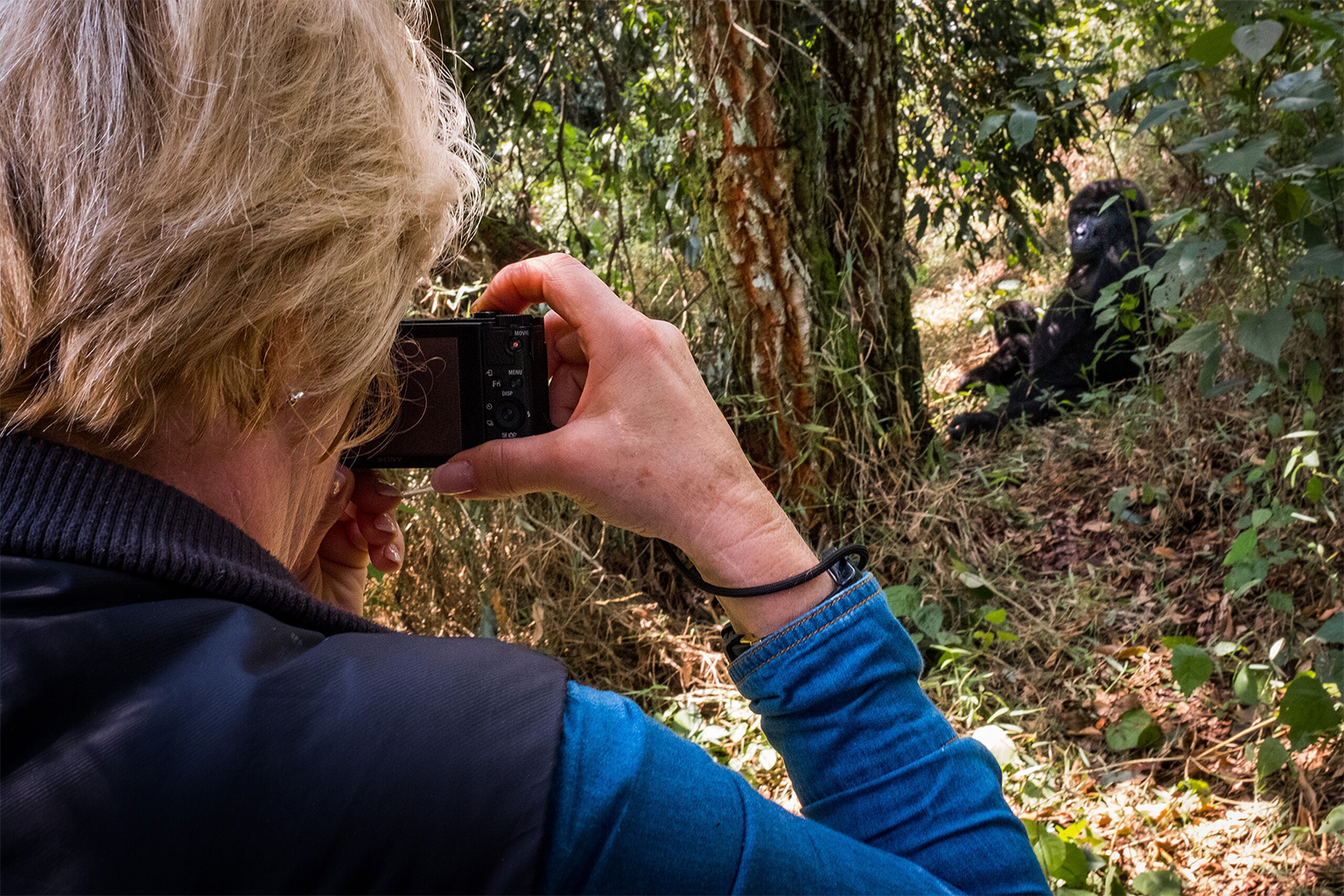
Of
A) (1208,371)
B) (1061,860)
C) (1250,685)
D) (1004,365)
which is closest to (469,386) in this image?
(1061,860)

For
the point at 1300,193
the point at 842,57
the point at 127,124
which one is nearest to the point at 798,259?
the point at 842,57

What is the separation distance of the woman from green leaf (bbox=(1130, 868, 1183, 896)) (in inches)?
34.3

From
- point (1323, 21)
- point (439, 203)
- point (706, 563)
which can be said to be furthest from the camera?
point (1323, 21)

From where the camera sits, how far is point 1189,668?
5.54 feet

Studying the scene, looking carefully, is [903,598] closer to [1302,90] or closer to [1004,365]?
[1302,90]

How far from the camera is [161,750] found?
0.45 m

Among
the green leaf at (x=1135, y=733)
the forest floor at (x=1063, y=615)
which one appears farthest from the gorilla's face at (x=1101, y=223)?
the green leaf at (x=1135, y=733)

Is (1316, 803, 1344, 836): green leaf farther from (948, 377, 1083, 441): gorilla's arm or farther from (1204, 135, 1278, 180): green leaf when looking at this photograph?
(948, 377, 1083, 441): gorilla's arm

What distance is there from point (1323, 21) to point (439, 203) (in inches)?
64.7

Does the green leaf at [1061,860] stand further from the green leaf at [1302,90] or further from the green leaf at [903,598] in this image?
the green leaf at [1302,90]

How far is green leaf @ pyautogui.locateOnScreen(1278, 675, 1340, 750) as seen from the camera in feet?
4.75

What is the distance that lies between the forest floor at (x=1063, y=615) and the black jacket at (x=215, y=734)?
1.41 metres

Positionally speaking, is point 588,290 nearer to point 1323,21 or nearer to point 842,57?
point 1323,21

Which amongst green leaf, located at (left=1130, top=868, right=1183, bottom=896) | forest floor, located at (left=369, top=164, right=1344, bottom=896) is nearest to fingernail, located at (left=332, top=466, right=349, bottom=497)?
forest floor, located at (left=369, top=164, right=1344, bottom=896)
